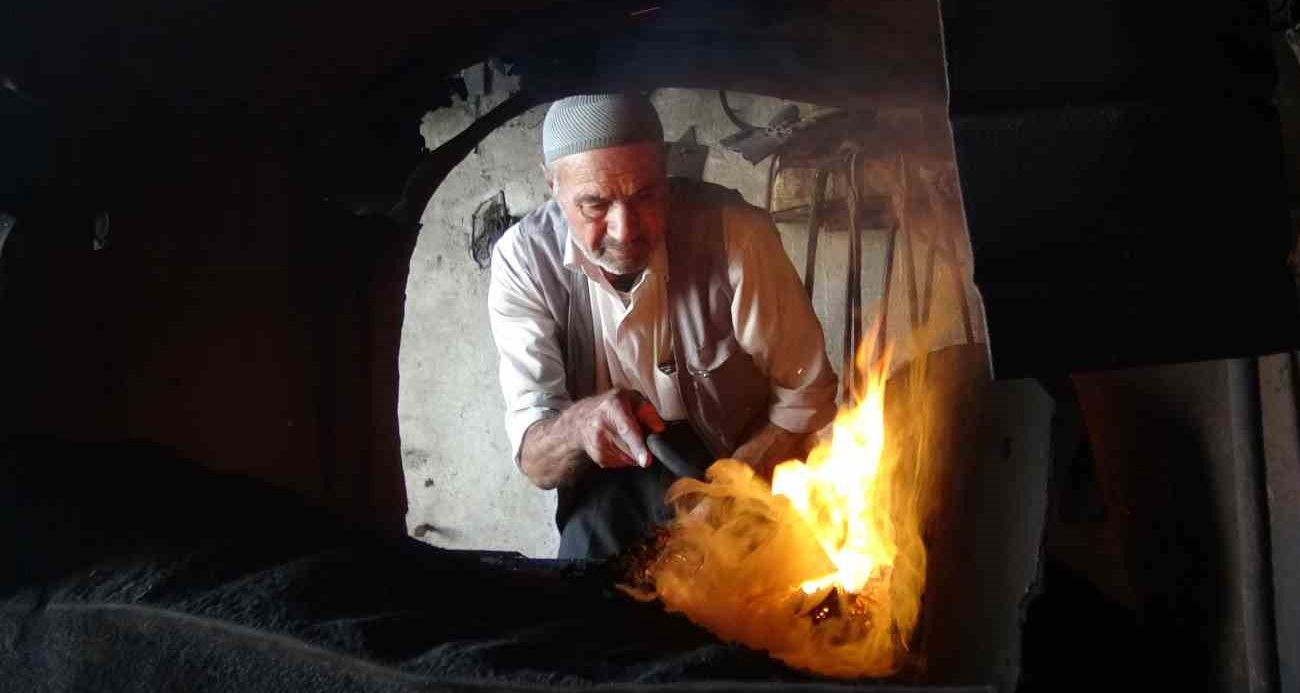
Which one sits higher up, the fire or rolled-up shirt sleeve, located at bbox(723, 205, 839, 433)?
rolled-up shirt sleeve, located at bbox(723, 205, 839, 433)

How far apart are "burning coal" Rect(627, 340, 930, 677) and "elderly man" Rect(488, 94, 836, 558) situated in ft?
1.79

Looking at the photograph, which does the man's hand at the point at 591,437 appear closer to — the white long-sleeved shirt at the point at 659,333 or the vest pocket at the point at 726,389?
the white long-sleeved shirt at the point at 659,333

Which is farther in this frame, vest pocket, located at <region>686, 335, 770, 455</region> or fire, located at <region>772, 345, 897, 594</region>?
vest pocket, located at <region>686, 335, 770, 455</region>

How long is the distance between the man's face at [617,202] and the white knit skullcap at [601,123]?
0.02 meters

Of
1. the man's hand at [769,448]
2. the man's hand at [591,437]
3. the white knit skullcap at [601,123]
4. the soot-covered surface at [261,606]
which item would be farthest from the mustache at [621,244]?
the soot-covered surface at [261,606]

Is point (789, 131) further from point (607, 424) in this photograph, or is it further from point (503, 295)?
point (607, 424)

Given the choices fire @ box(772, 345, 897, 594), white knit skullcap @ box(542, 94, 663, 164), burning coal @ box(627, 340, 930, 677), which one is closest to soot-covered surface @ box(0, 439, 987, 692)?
burning coal @ box(627, 340, 930, 677)

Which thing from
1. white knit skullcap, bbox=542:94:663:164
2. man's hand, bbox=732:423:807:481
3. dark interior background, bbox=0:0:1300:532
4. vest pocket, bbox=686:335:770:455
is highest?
white knit skullcap, bbox=542:94:663:164

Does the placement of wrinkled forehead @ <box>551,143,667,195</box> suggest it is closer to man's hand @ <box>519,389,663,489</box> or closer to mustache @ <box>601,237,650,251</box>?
mustache @ <box>601,237,650,251</box>

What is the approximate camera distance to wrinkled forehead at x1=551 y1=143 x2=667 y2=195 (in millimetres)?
2094

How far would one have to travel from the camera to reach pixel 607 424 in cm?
189

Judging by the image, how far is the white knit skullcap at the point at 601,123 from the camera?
2.10 meters

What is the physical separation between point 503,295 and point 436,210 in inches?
56.0

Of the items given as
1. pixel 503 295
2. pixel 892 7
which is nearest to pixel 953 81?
pixel 892 7
